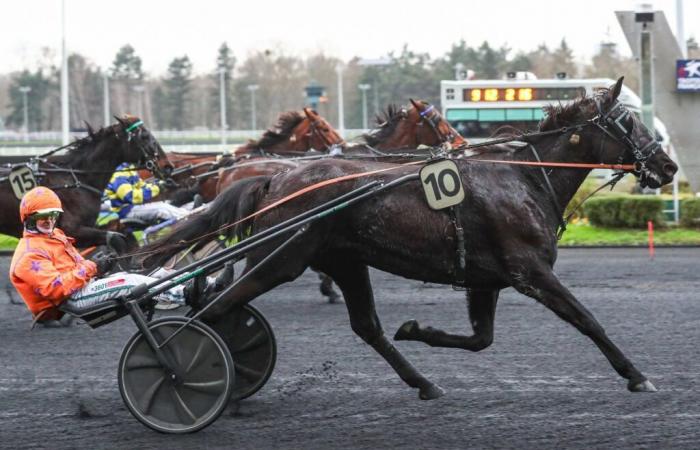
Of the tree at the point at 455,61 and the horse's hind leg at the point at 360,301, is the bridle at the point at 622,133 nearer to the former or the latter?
the horse's hind leg at the point at 360,301

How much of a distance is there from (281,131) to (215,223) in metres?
7.17

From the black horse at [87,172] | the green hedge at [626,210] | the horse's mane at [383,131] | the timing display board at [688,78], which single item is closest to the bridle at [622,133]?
the black horse at [87,172]

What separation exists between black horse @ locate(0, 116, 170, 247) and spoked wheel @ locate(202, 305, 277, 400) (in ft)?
13.0

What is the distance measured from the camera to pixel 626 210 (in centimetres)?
1513

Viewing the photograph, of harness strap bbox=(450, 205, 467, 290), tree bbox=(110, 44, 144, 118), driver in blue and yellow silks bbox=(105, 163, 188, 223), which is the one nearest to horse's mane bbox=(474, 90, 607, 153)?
harness strap bbox=(450, 205, 467, 290)

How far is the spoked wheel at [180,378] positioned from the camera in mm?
4859

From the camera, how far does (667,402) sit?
525 cm

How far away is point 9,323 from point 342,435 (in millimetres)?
4579

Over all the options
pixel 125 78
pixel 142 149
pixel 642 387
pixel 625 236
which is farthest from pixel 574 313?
pixel 125 78

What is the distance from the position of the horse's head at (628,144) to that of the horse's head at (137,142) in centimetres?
520

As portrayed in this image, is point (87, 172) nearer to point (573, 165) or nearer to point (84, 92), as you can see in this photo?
point (573, 165)

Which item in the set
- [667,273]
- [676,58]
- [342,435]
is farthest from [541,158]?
[676,58]

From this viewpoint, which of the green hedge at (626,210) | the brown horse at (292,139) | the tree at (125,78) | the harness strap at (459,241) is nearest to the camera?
the harness strap at (459,241)

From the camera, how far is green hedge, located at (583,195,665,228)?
49.3 feet
